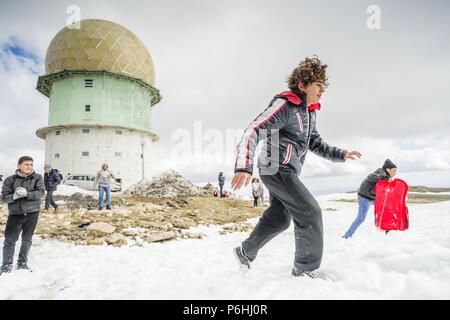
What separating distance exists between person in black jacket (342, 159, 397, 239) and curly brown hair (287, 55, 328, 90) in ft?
12.4

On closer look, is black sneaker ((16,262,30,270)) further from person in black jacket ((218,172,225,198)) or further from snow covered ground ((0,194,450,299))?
person in black jacket ((218,172,225,198))

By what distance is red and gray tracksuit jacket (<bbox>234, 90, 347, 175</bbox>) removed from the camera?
8.66ft

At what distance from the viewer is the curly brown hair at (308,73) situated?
2.87m

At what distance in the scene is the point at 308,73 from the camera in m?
2.85

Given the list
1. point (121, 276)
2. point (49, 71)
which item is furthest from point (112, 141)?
point (121, 276)

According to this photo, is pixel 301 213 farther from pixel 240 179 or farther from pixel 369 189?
pixel 369 189

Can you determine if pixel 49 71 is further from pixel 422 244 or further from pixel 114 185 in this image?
pixel 422 244

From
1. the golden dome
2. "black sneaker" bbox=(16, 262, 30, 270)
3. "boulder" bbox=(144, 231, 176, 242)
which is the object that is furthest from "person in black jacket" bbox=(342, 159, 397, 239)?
the golden dome

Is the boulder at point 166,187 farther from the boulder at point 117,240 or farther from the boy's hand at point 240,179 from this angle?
the boy's hand at point 240,179

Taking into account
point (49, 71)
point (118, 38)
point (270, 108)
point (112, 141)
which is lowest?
point (270, 108)

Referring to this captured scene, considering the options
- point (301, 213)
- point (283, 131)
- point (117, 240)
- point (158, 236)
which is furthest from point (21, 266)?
point (283, 131)

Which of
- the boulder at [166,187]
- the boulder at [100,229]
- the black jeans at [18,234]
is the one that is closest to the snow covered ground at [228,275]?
the black jeans at [18,234]

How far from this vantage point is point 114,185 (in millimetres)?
23578

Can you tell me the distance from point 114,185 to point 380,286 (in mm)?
24116
